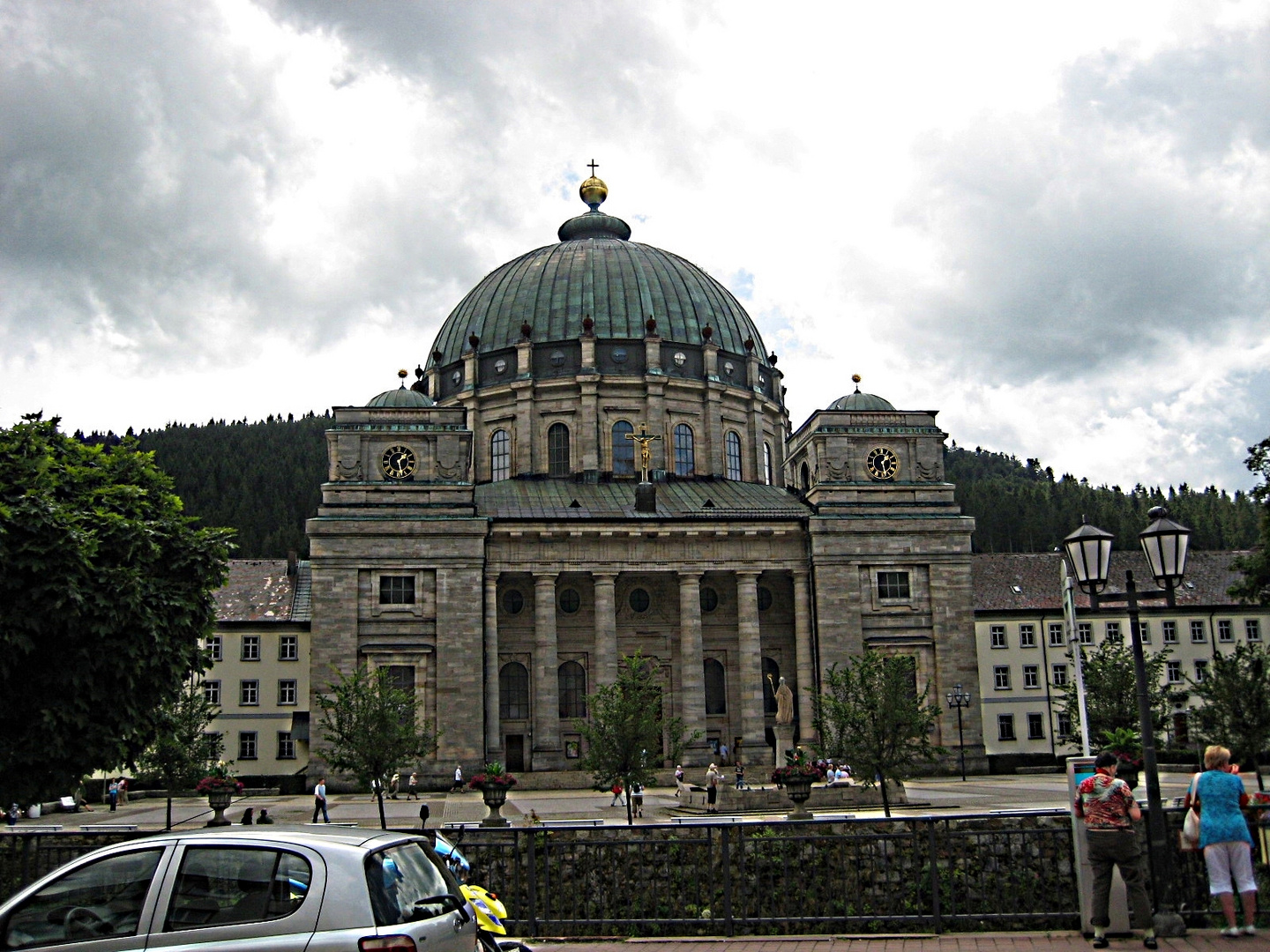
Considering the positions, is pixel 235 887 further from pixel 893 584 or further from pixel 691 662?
pixel 893 584

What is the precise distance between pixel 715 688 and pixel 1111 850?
159 ft

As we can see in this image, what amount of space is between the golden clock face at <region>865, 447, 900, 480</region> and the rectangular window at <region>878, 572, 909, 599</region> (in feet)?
16.8

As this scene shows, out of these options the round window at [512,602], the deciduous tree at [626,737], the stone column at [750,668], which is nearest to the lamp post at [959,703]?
the stone column at [750,668]

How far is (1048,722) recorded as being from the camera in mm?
66562

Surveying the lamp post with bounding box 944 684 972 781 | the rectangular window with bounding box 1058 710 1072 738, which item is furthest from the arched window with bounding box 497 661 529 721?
the rectangular window with bounding box 1058 710 1072 738

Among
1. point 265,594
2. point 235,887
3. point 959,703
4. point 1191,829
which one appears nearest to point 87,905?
point 235,887

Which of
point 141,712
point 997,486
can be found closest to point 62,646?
point 141,712

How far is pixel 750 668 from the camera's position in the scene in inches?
2366

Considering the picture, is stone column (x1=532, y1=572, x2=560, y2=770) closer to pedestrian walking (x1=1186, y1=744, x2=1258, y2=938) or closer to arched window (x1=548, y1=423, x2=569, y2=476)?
arched window (x1=548, y1=423, x2=569, y2=476)

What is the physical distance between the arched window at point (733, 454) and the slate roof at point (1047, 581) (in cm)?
1526

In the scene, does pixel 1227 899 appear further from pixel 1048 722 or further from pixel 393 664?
pixel 1048 722

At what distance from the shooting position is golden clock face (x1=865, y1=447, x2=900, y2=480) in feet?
205

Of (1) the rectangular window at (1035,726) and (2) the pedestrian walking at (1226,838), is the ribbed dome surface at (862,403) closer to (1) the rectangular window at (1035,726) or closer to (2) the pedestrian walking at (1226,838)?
(1) the rectangular window at (1035,726)

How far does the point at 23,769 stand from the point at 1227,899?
701 inches
